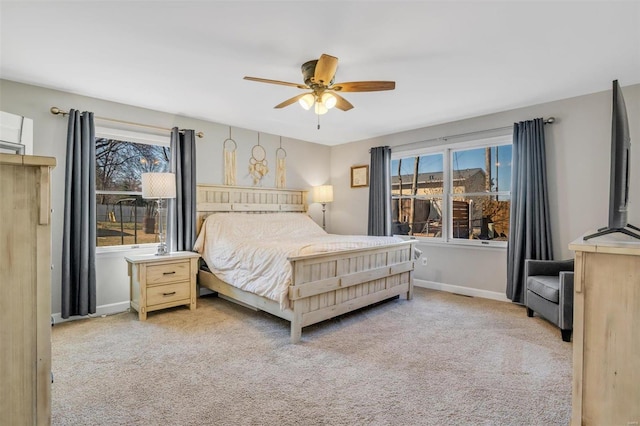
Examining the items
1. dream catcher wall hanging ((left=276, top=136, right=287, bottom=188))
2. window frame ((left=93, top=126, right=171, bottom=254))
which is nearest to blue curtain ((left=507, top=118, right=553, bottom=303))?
dream catcher wall hanging ((left=276, top=136, right=287, bottom=188))

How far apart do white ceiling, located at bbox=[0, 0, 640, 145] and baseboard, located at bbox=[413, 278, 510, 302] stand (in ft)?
7.79

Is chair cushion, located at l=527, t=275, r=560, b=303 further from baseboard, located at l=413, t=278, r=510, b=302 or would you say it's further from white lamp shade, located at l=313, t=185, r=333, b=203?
white lamp shade, located at l=313, t=185, r=333, b=203

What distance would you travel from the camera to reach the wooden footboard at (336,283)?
9.20 feet

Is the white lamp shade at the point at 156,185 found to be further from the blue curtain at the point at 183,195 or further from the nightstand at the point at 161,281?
the nightstand at the point at 161,281

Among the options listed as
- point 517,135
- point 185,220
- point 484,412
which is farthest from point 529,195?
point 185,220

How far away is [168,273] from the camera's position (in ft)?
11.6

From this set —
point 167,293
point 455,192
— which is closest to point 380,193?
point 455,192

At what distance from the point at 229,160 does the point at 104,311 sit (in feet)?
7.95

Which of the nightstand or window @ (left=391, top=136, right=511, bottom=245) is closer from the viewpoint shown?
the nightstand

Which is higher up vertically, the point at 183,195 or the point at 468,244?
the point at 183,195

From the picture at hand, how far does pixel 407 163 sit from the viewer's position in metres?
5.12

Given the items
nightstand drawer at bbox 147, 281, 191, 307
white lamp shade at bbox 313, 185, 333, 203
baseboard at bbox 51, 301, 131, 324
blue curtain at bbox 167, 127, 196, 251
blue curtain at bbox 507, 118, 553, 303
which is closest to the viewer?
baseboard at bbox 51, 301, 131, 324

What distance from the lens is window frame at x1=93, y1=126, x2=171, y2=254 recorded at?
3621mm

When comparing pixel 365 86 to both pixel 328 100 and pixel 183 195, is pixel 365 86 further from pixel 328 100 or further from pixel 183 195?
pixel 183 195
